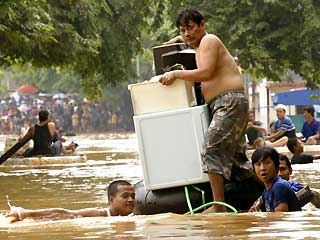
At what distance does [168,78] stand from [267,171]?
1.26 meters

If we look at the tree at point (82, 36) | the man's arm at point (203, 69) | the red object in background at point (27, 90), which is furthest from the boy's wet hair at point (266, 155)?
the red object in background at point (27, 90)

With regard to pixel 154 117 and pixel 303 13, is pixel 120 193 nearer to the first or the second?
pixel 154 117

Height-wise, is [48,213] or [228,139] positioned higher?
[228,139]

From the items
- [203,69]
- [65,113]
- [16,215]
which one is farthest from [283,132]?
[65,113]

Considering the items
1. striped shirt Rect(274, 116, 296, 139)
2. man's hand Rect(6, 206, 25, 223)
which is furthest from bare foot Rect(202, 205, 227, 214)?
striped shirt Rect(274, 116, 296, 139)

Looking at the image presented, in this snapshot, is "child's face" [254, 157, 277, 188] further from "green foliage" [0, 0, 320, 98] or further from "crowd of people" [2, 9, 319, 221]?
"green foliage" [0, 0, 320, 98]

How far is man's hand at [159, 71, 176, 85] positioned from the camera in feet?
31.7

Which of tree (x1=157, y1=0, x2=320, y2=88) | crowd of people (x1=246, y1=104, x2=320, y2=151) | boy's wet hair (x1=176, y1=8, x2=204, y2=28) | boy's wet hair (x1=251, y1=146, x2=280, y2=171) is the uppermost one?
tree (x1=157, y1=0, x2=320, y2=88)

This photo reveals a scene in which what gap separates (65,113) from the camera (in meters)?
81.1

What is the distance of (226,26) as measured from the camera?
30.9 metres

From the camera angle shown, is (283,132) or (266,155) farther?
(283,132)

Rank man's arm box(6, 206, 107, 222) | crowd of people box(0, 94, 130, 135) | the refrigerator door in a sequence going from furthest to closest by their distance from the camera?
crowd of people box(0, 94, 130, 135), the refrigerator door, man's arm box(6, 206, 107, 222)

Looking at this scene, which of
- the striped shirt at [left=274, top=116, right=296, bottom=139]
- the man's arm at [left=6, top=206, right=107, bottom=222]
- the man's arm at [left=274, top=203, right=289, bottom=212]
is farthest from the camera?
the striped shirt at [left=274, top=116, right=296, bottom=139]

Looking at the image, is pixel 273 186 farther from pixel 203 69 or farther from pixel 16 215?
pixel 16 215
